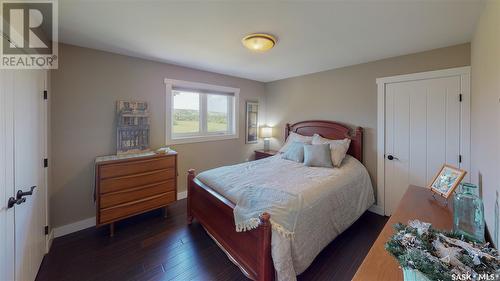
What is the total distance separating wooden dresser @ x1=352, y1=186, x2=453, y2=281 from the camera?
83 cm

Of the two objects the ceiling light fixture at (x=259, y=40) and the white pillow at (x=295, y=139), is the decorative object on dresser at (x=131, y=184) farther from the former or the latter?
the white pillow at (x=295, y=139)

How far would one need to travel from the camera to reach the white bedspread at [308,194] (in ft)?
5.20

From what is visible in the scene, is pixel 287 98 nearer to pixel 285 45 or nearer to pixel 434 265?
pixel 285 45

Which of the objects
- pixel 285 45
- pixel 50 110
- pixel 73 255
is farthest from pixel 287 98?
pixel 73 255

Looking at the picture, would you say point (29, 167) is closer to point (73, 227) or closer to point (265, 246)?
point (73, 227)

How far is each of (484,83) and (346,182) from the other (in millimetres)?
1473

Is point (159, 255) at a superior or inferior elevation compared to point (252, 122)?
inferior

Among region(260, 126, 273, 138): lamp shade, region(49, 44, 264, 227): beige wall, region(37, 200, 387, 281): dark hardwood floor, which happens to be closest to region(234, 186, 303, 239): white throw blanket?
region(37, 200, 387, 281): dark hardwood floor

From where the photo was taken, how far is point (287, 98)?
422cm

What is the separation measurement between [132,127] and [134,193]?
94cm

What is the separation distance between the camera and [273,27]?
76.1 inches

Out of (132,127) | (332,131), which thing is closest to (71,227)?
(132,127)

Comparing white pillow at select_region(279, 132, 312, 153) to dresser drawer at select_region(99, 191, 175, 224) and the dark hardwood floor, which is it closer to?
the dark hardwood floor

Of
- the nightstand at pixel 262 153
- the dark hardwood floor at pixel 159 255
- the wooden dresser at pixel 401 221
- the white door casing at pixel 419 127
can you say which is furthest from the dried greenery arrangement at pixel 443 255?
the nightstand at pixel 262 153
